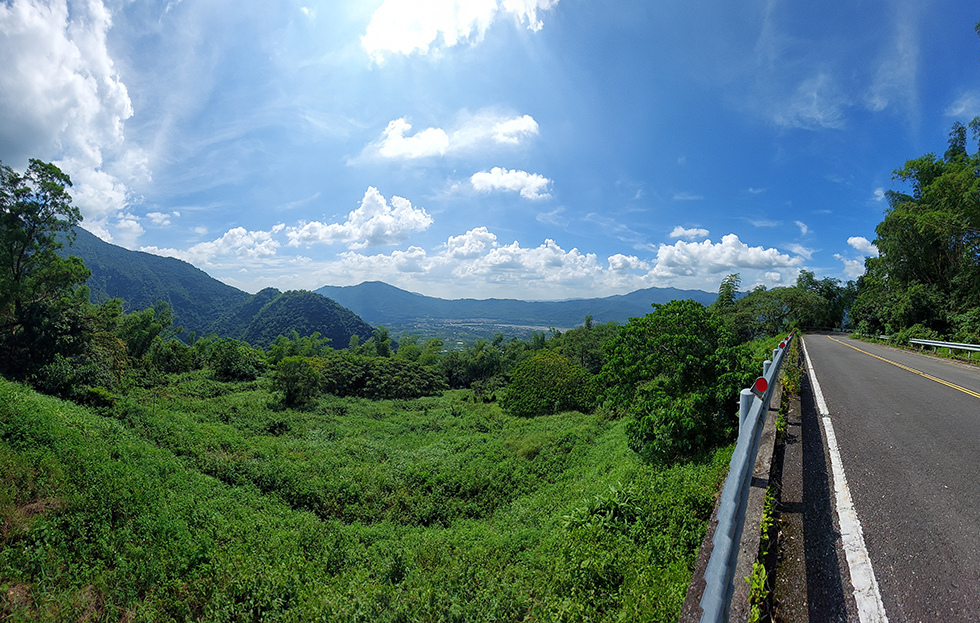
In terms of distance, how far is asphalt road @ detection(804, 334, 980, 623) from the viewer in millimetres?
2256

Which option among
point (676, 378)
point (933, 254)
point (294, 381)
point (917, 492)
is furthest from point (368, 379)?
point (933, 254)

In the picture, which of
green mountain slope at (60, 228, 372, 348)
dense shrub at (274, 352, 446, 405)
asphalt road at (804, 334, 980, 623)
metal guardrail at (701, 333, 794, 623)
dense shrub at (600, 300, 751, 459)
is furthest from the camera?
green mountain slope at (60, 228, 372, 348)

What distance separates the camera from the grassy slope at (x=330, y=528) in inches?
167

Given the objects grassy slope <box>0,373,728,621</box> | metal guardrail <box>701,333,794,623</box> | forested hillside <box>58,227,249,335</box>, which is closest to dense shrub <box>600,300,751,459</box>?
grassy slope <box>0,373,728,621</box>

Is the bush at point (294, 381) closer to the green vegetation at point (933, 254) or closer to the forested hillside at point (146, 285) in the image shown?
the green vegetation at point (933, 254)

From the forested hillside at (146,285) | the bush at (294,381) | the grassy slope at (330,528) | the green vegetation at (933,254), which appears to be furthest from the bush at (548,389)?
the forested hillside at (146,285)

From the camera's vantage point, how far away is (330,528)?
26.0 ft

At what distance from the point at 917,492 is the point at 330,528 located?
9559mm

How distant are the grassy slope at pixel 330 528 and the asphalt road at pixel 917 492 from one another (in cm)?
143

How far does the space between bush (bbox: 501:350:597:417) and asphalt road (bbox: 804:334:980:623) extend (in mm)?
17285

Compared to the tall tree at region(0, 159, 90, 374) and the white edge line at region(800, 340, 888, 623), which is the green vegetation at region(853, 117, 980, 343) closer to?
the white edge line at region(800, 340, 888, 623)

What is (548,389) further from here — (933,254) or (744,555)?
(933,254)

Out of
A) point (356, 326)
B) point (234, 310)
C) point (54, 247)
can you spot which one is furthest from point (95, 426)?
point (234, 310)

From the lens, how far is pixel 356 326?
149 metres
